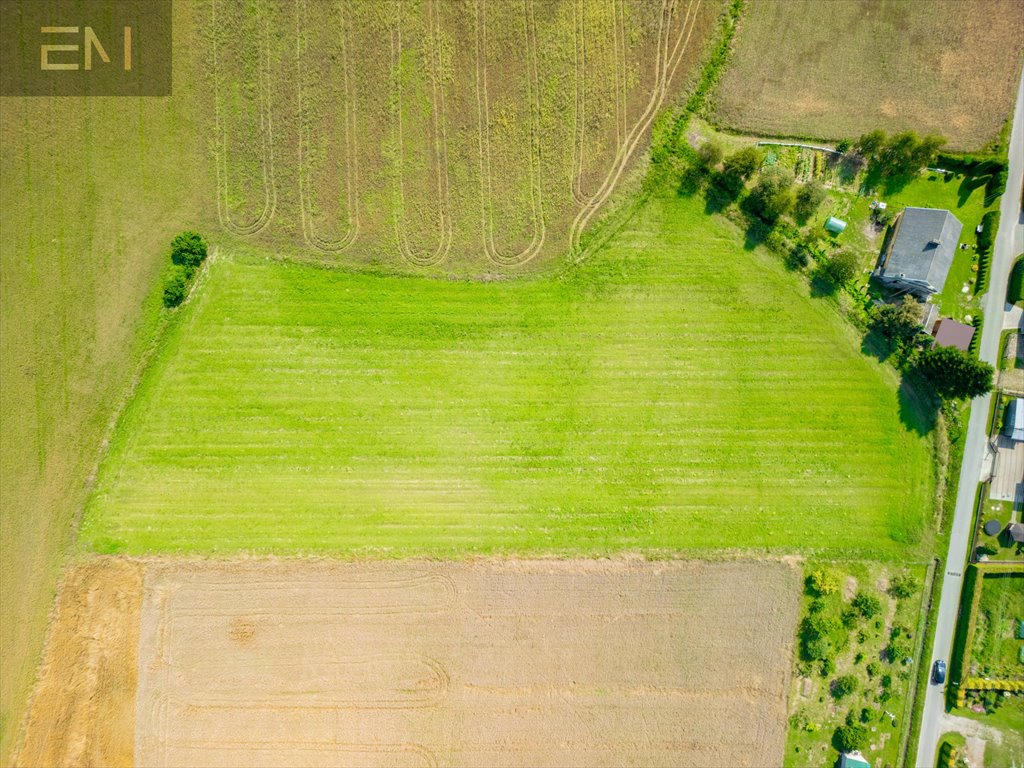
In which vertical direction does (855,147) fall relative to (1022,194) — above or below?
above

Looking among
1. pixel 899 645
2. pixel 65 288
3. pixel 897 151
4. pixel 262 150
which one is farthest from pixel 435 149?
pixel 899 645

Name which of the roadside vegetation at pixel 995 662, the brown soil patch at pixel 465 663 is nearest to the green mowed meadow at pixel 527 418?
the brown soil patch at pixel 465 663

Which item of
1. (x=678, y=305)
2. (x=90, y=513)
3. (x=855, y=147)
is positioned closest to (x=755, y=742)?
(x=678, y=305)

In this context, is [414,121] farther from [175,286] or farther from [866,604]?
[866,604]

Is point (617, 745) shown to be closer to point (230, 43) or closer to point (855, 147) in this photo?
point (855, 147)

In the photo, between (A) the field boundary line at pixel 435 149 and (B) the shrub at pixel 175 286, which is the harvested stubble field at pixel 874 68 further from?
(B) the shrub at pixel 175 286

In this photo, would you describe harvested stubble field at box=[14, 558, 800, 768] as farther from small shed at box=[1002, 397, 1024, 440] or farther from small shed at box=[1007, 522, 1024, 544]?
small shed at box=[1002, 397, 1024, 440]

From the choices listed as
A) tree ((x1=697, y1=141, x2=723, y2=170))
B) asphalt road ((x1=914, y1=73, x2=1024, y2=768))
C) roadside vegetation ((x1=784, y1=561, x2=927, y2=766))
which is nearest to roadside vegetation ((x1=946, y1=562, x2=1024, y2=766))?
asphalt road ((x1=914, y1=73, x2=1024, y2=768))

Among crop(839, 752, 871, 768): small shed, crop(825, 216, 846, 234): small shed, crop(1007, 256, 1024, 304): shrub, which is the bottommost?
crop(839, 752, 871, 768): small shed
